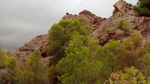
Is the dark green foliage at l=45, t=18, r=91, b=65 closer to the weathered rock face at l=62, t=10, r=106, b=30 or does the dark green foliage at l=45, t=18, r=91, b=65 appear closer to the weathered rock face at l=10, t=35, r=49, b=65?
the weathered rock face at l=10, t=35, r=49, b=65

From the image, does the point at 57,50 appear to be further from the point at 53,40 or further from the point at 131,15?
the point at 131,15

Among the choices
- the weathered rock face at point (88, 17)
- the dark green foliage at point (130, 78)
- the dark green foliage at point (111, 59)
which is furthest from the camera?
the weathered rock face at point (88, 17)

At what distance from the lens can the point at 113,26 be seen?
5275 cm

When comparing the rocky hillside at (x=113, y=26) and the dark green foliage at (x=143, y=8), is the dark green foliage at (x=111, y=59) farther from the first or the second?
the dark green foliage at (x=143, y=8)

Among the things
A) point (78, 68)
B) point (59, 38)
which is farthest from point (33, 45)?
point (78, 68)

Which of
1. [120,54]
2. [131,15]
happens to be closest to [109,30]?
[131,15]

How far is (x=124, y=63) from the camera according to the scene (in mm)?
22438

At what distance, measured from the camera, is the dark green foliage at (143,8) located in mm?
50769

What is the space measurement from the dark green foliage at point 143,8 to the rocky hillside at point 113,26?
156 centimetres

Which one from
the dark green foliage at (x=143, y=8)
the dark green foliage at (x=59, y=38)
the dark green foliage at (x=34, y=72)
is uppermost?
the dark green foliage at (x=143, y=8)

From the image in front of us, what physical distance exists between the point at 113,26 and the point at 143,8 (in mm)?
11579

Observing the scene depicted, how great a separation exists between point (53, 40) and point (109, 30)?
21044 millimetres

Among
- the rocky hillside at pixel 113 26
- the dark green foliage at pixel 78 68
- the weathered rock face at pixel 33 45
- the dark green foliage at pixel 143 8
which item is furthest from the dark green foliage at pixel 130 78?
the weathered rock face at pixel 33 45

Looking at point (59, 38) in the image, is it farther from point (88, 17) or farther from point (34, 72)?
point (88, 17)
